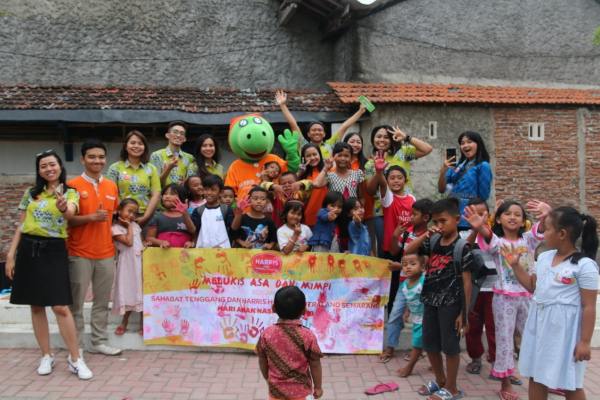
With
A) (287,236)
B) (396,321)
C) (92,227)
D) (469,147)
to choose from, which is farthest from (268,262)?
(469,147)

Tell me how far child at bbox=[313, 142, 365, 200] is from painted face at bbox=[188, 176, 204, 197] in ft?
3.98

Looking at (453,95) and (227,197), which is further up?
(453,95)

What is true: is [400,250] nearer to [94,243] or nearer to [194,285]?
[194,285]

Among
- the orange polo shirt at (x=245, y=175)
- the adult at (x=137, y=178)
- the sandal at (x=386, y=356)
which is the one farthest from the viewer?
the orange polo shirt at (x=245, y=175)

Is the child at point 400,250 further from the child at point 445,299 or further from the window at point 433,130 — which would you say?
the window at point 433,130

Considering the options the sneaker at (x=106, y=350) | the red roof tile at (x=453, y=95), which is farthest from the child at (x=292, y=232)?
the red roof tile at (x=453, y=95)

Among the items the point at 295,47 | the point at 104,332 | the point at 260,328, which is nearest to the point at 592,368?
the point at 260,328

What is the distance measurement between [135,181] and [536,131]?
9.02 meters

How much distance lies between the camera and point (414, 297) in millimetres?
4480

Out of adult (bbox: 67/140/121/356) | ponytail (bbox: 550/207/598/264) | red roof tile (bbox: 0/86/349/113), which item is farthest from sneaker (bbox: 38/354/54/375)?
red roof tile (bbox: 0/86/349/113)

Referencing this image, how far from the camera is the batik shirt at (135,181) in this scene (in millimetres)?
5250

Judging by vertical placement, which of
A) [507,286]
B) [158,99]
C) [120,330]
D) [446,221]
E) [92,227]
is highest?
[158,99]

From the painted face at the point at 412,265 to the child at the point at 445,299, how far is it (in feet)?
1.07

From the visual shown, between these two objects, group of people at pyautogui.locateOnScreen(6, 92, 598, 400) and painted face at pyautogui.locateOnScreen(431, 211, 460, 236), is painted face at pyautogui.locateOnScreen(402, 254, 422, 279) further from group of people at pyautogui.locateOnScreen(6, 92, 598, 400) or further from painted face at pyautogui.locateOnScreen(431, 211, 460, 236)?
painted face at pyautogui.locateOnScreen(431, 211, 460, 236)
